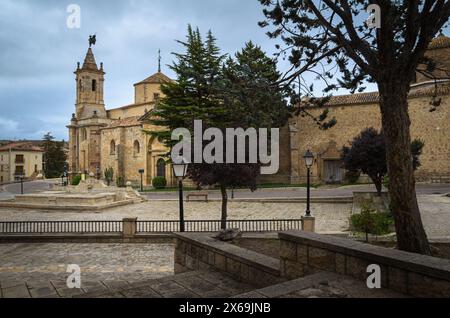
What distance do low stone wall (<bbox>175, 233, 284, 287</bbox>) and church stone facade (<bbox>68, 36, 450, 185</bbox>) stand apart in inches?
654

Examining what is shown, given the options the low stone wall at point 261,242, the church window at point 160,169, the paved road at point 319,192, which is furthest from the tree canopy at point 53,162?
the low stone wall at point 261,242

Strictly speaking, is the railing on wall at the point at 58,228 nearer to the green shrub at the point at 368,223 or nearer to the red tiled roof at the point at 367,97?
the green shrub at the point at 368,223

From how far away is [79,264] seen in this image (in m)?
9.54

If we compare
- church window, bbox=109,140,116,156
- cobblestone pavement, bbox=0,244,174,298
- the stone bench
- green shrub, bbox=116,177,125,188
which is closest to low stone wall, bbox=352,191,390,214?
the stone bench

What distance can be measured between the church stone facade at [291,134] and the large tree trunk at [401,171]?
48.9 feet

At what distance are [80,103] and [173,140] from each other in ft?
114

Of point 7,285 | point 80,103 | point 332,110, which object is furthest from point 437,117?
point 80,103

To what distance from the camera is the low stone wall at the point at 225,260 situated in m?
5.10

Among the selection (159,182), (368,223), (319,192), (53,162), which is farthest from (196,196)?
(53,162)

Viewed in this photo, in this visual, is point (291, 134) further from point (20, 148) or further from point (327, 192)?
point (20, 148)

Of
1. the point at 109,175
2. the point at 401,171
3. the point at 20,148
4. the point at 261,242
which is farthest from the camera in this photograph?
the point at 20,148

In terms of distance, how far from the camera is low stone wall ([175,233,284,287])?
510 centimetres

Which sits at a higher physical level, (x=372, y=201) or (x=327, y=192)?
(x=372, y=201)

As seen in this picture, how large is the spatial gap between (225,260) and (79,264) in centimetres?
565
